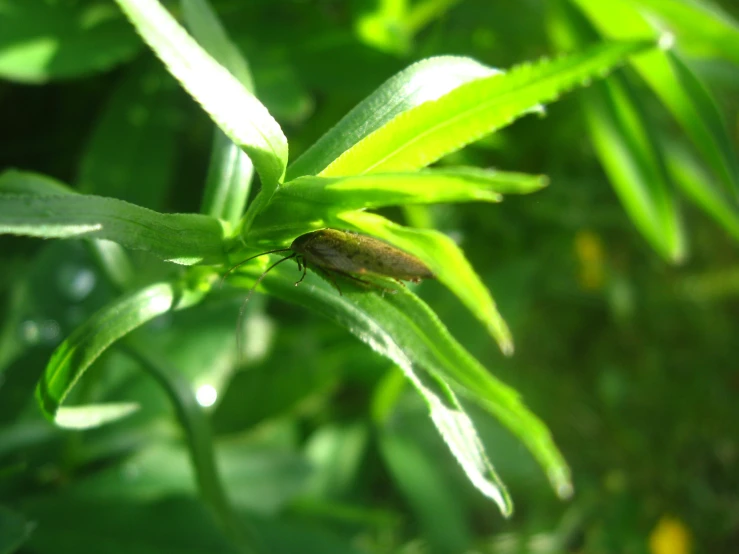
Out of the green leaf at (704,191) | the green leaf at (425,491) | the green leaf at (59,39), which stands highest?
the green leaf at (59,39)

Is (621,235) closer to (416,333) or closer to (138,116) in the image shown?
(138,116)

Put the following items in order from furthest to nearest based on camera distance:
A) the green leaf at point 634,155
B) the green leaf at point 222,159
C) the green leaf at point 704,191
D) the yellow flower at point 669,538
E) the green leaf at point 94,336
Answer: the yellow flower at point 669,538 → the green leaf at point 704,191 → the green leaf at point 634,155 → the green leaf at point 222,159 → the green leaf at point 94,336

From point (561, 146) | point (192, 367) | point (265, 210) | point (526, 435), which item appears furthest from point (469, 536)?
point (265, 210)

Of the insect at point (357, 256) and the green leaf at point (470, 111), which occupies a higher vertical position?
the green leaf at point (470, 111)

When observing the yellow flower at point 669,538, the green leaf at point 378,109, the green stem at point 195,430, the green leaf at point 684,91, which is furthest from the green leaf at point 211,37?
the yellow flower at point 669,538

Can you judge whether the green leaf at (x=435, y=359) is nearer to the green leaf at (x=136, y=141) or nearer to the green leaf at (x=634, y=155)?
the green leaf at (x=136, y=141)
